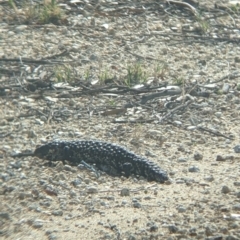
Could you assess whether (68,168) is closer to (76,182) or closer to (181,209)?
(76,182)

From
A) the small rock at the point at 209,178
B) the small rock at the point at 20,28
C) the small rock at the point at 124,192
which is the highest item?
the small rock at the point at 209,178

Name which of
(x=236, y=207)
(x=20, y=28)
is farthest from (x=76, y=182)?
(x=20, y=28)

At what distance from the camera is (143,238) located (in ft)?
14.4

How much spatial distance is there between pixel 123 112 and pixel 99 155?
952 millimetres

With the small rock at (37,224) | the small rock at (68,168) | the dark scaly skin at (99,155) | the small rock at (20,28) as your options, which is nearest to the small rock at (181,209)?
the dark scaly skin at (99,155)

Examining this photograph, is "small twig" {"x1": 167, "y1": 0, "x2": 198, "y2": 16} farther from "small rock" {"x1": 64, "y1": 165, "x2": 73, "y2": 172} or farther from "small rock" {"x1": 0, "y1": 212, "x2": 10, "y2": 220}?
"small rock" {"x1": 0, "y1": 212, "x2": 10, "y2": 220}

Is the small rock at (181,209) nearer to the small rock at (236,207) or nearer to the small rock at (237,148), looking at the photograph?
the small rock at (236,207)

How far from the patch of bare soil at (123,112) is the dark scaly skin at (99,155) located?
2.4 inches

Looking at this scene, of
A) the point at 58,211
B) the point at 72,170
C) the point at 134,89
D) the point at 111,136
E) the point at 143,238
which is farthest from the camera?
the point at 134,89

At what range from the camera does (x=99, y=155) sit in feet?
17.4

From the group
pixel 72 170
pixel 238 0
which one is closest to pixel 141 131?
pixel 72 170

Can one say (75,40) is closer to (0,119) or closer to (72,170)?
(0,119)

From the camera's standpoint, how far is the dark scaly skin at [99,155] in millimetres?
5215

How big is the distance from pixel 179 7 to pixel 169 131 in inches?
104
